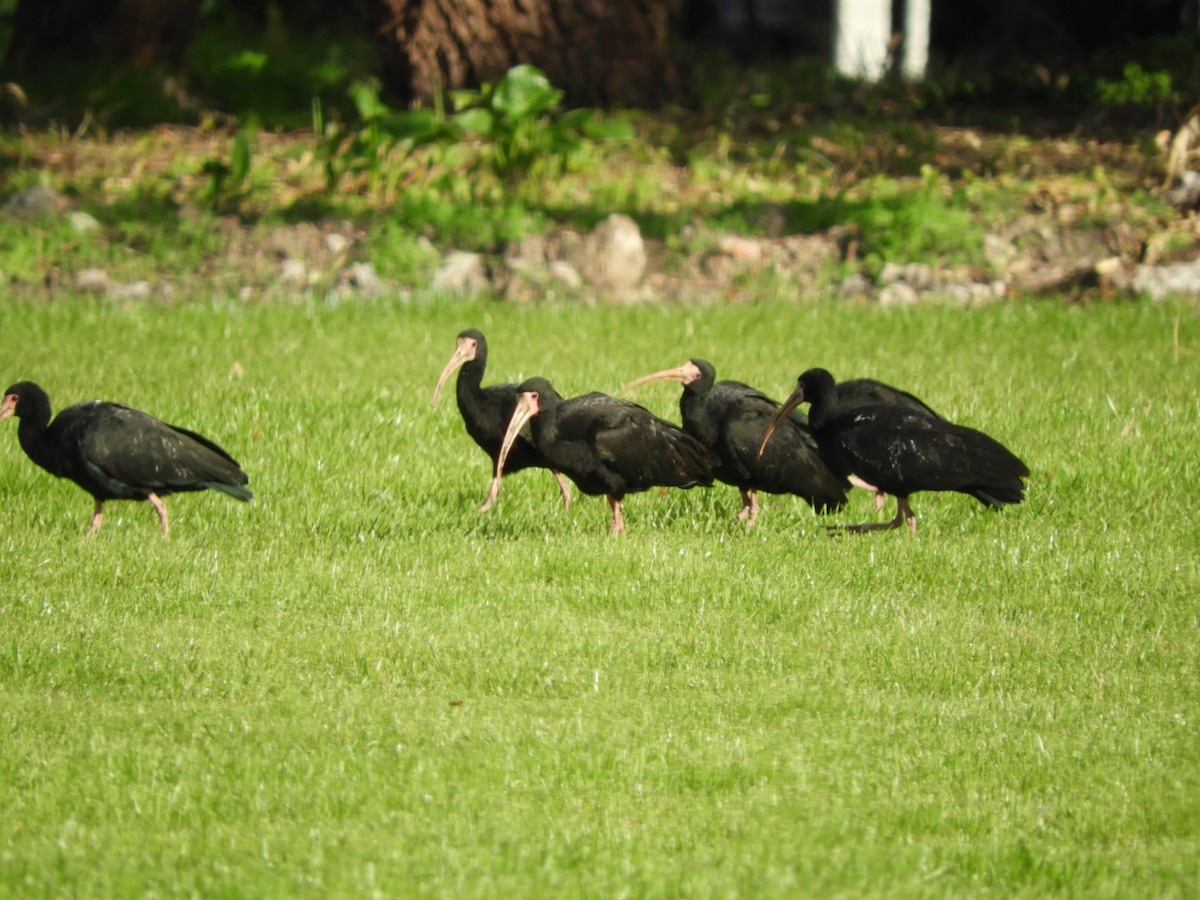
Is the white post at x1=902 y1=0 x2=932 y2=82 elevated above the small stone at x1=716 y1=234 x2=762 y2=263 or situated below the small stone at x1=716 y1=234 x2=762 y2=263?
above

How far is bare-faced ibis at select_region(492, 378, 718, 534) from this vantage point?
7.43 metres

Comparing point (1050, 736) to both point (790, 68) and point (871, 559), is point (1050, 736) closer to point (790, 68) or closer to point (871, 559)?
point (871, 559)

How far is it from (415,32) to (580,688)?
11.5 metres

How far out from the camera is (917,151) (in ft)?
50.8

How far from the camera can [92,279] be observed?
1300 centimetres

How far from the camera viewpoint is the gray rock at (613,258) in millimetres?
13102

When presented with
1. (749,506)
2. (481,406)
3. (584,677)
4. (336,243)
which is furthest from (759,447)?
(336,243)

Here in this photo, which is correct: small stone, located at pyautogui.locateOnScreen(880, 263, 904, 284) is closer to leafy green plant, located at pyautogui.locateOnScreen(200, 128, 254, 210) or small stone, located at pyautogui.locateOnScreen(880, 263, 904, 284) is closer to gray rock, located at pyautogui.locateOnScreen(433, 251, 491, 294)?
gray rock, located at pyautogui.locateOnScreen(433, 251, 491, 294)

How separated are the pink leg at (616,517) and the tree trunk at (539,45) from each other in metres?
8.96

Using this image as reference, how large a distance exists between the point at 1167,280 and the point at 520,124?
18.4 ft

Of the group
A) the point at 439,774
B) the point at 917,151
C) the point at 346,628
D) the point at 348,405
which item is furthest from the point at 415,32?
the point at 439,774

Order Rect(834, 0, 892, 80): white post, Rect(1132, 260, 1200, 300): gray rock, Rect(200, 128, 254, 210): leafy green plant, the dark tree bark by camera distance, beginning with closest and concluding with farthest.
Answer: Rect(1132, 260, 1200, 300): gray rock < Rect(200, 128, 254, 210): leafy green plant < the dark tree bark < Rect(834, 0, 892, 80): white post

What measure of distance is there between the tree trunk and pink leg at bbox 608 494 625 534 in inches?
353

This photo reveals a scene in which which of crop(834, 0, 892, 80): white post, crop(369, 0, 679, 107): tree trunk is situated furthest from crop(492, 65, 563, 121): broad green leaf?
crop(834, 0, 892, 80): white post
